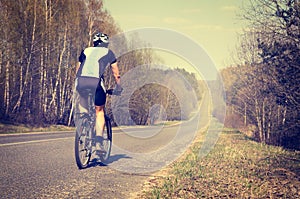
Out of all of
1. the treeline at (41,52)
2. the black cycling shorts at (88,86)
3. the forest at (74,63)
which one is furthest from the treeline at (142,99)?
the black cycling shorts at (88,86)

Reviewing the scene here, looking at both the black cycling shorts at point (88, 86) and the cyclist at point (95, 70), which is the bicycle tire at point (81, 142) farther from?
the black cycling shorts at point (88, 86)

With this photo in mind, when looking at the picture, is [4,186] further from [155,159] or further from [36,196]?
[155,159]

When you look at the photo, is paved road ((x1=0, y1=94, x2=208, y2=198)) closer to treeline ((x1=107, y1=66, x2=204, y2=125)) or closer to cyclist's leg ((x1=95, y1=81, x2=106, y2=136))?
cyclist's leg ((x1=95, y1=81, x2=106, y2=136))

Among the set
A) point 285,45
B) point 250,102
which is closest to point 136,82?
point 250,102

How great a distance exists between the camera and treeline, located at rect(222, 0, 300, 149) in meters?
12.3

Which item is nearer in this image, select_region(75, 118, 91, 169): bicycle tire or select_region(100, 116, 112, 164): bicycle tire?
select_region(75, 118, 91, 169): bicycle tire

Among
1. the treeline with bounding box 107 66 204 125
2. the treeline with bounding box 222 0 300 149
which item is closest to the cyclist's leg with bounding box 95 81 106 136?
the treeline with bounding box 222 0 300 149

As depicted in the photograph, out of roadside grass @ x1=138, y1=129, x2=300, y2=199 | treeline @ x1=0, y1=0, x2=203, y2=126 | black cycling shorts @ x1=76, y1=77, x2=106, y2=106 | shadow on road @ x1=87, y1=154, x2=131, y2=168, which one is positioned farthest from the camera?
treeline @ x1=0, y1=0, x2=203, y2=126

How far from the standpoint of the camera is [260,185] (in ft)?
16.8

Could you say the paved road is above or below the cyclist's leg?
below

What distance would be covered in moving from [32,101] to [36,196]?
22.4 meters

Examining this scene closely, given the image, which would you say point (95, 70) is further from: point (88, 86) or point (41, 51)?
point (41, 51)

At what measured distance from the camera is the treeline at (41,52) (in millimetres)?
20750

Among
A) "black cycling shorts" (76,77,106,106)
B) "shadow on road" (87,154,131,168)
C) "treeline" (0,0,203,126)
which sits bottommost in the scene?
"shadow on road" (87,154,131,168)
